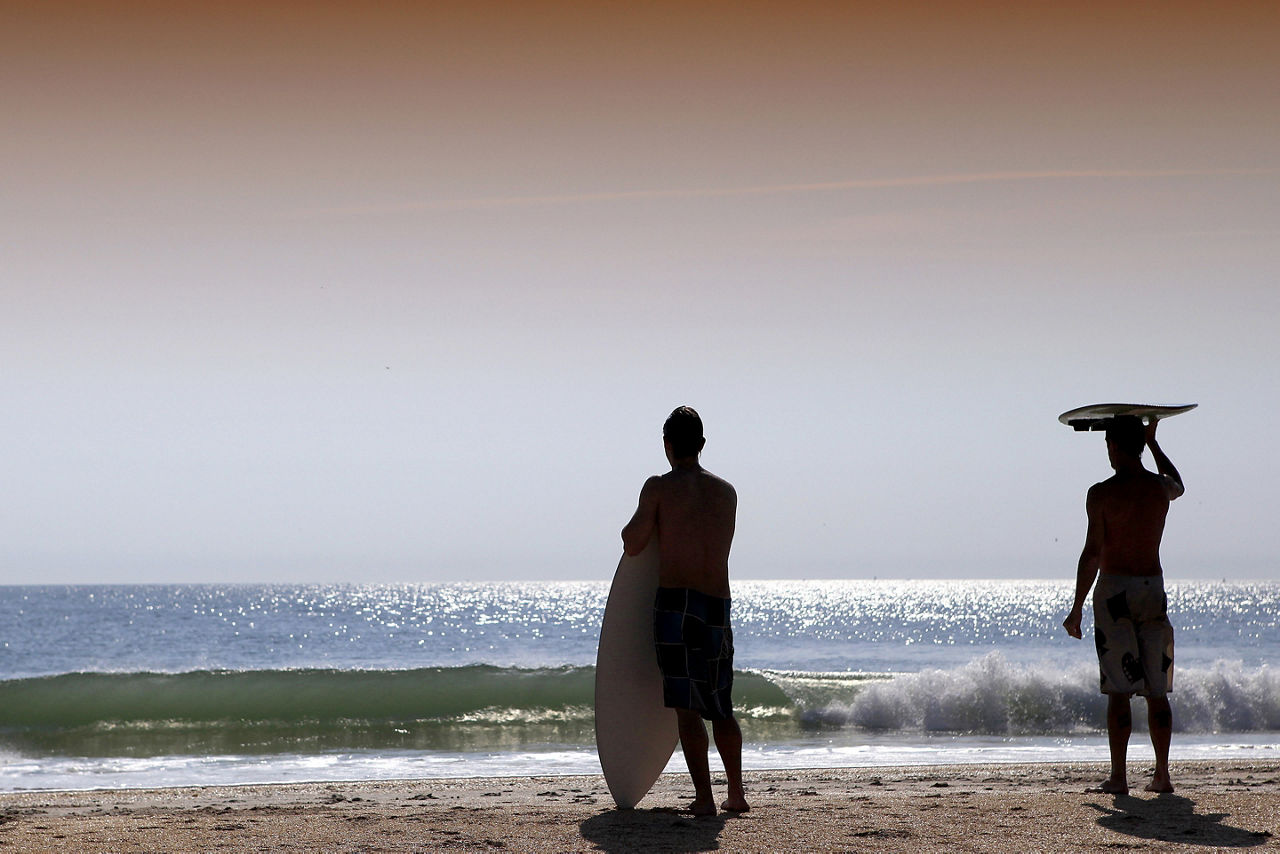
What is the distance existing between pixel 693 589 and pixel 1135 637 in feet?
6.15

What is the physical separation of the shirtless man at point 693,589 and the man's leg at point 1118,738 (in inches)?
65.7

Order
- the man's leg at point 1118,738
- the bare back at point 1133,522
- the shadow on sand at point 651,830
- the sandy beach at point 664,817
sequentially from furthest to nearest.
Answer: the man's leg at point 1118,738 → the bare back at point 1133,522 → the sandy beach at point 664,817 → the shadow on sand at point 651,830

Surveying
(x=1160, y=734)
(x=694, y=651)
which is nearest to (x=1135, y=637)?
(x=1160, y=734)

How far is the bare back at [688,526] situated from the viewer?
439 centimetres

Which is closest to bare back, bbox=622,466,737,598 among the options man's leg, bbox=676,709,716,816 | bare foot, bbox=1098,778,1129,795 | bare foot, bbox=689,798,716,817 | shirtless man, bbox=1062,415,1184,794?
man's leg, bbox=676,709,716,816

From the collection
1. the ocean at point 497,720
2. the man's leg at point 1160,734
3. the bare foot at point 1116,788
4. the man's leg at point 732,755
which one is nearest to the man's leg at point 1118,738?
the bare foot at point 1116,788

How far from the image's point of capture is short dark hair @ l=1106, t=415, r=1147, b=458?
484cm

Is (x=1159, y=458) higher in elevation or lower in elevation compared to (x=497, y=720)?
higher

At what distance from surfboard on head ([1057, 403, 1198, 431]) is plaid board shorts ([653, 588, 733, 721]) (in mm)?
1781

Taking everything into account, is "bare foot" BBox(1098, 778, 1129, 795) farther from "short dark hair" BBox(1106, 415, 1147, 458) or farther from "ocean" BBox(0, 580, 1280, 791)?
"ocean" BBox(0, 580, 1280, 791)

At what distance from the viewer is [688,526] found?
4.39 meters

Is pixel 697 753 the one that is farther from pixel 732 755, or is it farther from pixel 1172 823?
pixel 1172 823

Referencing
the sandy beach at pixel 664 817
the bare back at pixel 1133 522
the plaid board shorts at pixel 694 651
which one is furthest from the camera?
the bare back at pixel 1133 522

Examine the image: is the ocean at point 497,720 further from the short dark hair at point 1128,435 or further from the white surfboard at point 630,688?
the short dark hair at point 1128,435
